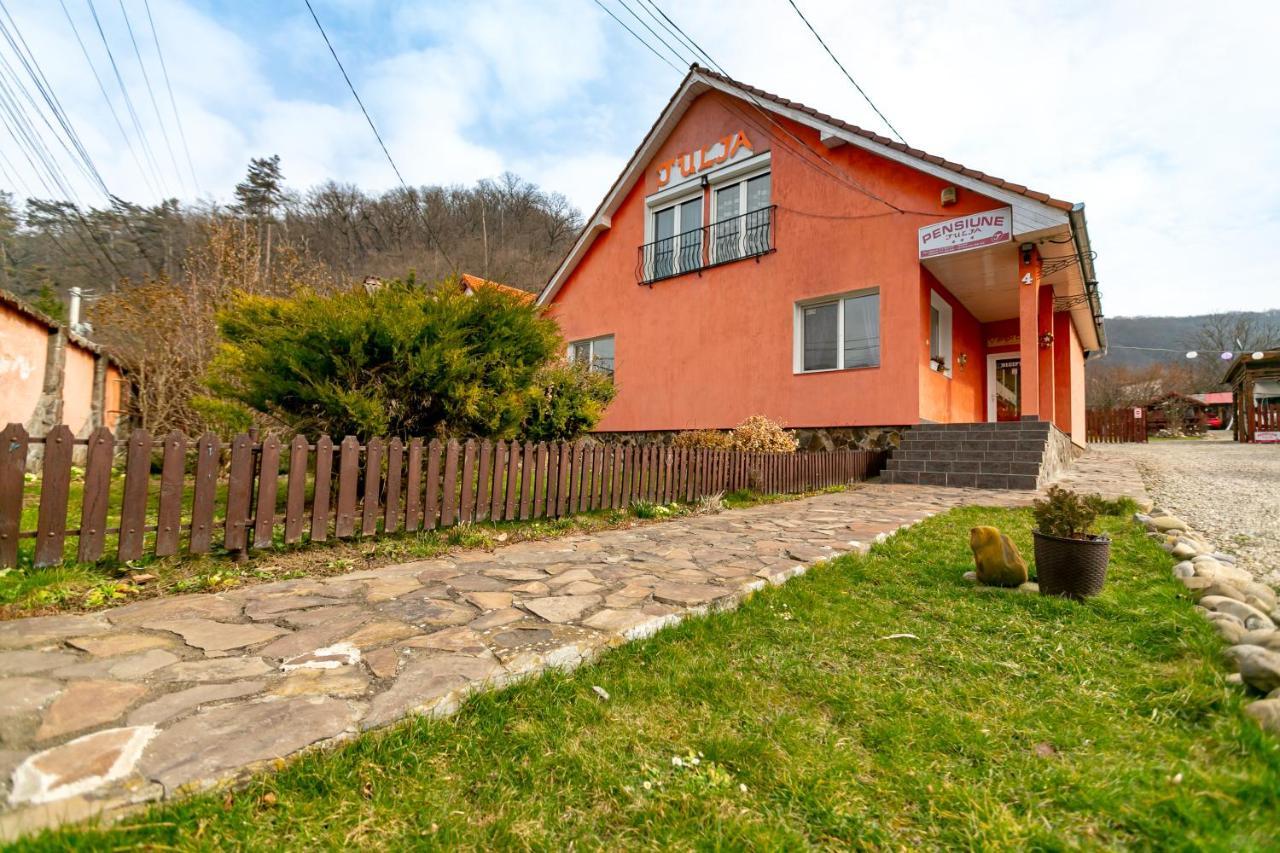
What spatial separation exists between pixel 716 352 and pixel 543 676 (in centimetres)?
991

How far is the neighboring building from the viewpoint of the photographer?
8664 mm

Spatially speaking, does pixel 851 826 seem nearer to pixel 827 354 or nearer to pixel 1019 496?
pixel 1019 496

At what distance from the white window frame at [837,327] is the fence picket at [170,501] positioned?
358 inches

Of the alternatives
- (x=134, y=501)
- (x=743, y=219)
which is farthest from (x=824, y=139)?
(x=134, y=501)

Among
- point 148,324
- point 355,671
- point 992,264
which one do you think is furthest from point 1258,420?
point 148,324

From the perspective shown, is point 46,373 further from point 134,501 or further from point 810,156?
point 810,156

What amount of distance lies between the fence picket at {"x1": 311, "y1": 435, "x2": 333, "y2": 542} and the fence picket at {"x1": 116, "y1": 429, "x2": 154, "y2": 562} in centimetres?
83

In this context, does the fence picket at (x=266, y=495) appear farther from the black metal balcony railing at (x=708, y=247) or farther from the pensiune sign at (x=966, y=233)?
the black metal balcony railing at (x=708, y=247)

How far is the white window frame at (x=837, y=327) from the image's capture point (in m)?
9.52

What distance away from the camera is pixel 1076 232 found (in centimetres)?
774

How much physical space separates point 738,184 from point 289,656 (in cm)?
1165

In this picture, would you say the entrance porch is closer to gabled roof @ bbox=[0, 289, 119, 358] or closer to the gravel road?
the gravel road

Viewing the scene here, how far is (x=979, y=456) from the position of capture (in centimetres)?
812

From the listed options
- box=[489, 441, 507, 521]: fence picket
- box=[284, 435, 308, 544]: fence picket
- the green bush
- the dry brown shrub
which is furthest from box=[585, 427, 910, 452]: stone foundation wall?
box=[284, 435, 308, 544]: fence picket
